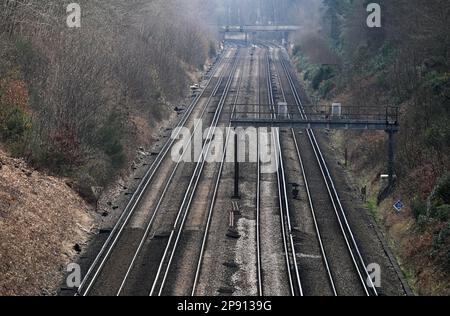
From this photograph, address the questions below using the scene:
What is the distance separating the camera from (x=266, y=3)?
17388 cm

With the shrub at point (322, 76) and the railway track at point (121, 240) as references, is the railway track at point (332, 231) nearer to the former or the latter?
the railway track at point (121, 240)

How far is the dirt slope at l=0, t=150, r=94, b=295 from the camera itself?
23.4 metres

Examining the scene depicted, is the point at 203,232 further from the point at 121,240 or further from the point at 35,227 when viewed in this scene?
the point at 35,227

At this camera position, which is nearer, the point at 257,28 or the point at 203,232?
the point at 203,232

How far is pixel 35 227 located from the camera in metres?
26.6

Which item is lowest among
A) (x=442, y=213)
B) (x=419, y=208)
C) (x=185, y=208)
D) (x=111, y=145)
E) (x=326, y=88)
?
(x=185, y=208)

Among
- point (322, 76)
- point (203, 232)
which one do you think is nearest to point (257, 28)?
point (322, 76)

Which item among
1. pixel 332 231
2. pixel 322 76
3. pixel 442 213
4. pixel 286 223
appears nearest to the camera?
pixel 442 213

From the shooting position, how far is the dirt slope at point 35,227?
76.7 ft

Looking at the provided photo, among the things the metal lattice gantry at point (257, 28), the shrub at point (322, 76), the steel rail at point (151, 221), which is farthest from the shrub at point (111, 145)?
the metal lattice gantry at point (257, 28)

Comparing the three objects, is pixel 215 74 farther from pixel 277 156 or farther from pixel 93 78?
pixel 93 78

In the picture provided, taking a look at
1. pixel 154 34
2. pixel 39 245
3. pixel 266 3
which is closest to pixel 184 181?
pixel 39 245

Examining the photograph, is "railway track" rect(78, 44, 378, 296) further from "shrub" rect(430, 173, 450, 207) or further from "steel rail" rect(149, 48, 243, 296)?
"shrub" rect(430, 173, 450, 207)

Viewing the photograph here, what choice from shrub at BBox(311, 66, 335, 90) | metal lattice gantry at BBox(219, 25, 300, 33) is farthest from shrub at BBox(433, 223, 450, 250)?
metal lattice gantry at BBox(219, 25, 300, 33)
